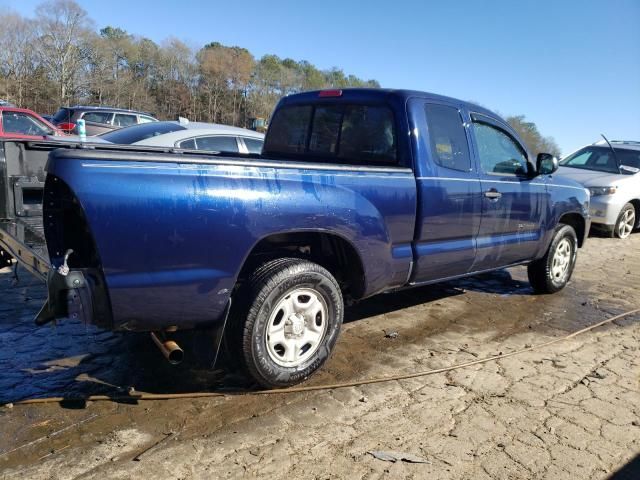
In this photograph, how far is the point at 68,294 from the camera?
269 centimetres

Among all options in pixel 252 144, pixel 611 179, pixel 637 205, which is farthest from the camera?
pixel 637 205

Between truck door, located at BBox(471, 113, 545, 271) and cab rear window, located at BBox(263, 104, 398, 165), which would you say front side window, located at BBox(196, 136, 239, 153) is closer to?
cab rear window, located at BBox(263, 104, 398, 165)

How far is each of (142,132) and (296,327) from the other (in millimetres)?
5017

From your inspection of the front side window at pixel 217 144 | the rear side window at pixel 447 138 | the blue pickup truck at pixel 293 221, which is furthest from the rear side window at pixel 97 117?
the rear side window at pixel 447 138

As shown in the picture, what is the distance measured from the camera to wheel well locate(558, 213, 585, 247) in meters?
6.29

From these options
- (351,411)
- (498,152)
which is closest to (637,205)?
(498,152)

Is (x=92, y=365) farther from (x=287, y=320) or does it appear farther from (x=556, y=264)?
(x=556, y=264)

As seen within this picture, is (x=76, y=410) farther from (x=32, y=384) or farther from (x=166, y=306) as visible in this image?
(x=166, y=306)

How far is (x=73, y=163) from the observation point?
255 centimetres

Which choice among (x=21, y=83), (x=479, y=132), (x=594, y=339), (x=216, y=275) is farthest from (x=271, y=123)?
(x=21, y=83)

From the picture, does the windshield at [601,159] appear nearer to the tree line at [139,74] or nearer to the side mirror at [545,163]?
the side mirror at [545,163]

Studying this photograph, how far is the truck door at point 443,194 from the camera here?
13.5 feet

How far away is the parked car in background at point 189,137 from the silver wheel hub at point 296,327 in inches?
158

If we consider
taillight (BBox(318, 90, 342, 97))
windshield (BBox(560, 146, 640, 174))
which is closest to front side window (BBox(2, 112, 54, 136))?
taillight (BBox(318, 90, 342, 97))
